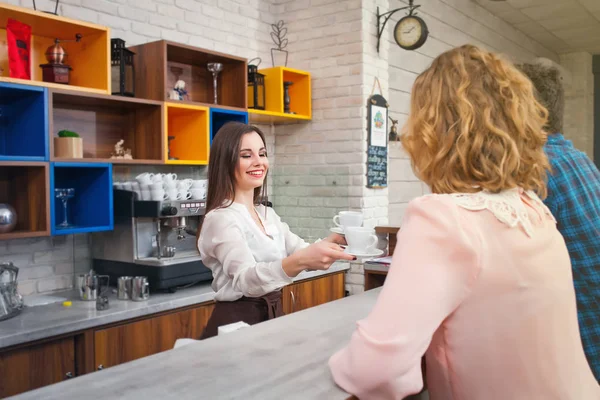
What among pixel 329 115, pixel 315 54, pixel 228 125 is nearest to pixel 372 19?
pixel 315 54

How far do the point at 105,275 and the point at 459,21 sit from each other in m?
4.87

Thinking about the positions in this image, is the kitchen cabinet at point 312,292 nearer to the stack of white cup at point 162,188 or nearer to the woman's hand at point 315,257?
the stack of white cup at point 162,188

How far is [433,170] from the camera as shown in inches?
44.6

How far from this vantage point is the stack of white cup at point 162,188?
3080 mm

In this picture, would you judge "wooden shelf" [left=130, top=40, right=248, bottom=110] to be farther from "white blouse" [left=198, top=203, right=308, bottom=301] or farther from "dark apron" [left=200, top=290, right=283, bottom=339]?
"dark apron" [left=200, top=290, right=283, bottom=339]

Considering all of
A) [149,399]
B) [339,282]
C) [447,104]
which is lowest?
[339,282]

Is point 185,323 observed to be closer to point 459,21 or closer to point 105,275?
point 105,275

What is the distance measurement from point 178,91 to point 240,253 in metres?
2.00

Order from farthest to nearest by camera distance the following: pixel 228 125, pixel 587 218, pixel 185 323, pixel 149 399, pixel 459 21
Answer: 1. pixel 459 21
2. pixel 185 323
3. pixel 228 125
4. pixel 587 218
5. pixel 149 399

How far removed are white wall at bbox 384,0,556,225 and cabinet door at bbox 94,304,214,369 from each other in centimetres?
241

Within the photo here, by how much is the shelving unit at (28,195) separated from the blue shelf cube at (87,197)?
0.14 meters

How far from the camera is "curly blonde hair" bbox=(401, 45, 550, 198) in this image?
3.56 ft

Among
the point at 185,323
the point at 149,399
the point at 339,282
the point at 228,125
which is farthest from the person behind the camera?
the point at 339,282

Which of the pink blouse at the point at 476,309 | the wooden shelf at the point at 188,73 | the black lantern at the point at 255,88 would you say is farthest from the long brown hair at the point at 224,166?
the black lantern at the point at 255,88
